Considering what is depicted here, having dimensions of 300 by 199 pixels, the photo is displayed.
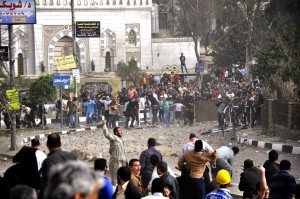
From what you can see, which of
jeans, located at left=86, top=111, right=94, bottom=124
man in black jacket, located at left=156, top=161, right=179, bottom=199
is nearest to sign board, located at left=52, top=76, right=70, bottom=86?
jeans, located at left=86, top=111, right=94, bottom=124

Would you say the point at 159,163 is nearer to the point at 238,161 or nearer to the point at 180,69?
the point at 238,161

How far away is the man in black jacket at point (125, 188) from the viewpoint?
9.16 meters

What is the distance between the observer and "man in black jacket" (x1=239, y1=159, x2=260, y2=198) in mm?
11477

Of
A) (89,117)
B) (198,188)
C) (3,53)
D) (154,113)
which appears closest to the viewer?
(198,188)

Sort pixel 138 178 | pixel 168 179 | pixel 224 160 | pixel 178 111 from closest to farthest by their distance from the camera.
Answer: pixel 138 178, pixel 168 179, pixel 224 160, pixel 178 111

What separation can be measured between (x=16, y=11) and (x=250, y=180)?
57.8ft

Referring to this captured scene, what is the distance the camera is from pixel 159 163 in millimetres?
11312

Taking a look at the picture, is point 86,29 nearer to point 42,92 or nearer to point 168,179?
point 42,92

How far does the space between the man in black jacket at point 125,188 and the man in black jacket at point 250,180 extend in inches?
98.7

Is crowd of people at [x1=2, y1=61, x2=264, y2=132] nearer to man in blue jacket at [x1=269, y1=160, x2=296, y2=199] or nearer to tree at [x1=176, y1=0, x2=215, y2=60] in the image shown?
tree at [x1=176, y1=0, x2=215, y2=60]

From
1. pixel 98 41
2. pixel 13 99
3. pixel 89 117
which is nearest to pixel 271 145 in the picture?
pixel 13 99

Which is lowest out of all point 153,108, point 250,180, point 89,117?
point 89,117

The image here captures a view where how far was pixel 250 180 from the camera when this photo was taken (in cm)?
1152

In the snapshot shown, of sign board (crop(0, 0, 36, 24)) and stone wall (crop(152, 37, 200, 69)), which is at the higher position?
sign board (crop(0, 0, 36, 24))
